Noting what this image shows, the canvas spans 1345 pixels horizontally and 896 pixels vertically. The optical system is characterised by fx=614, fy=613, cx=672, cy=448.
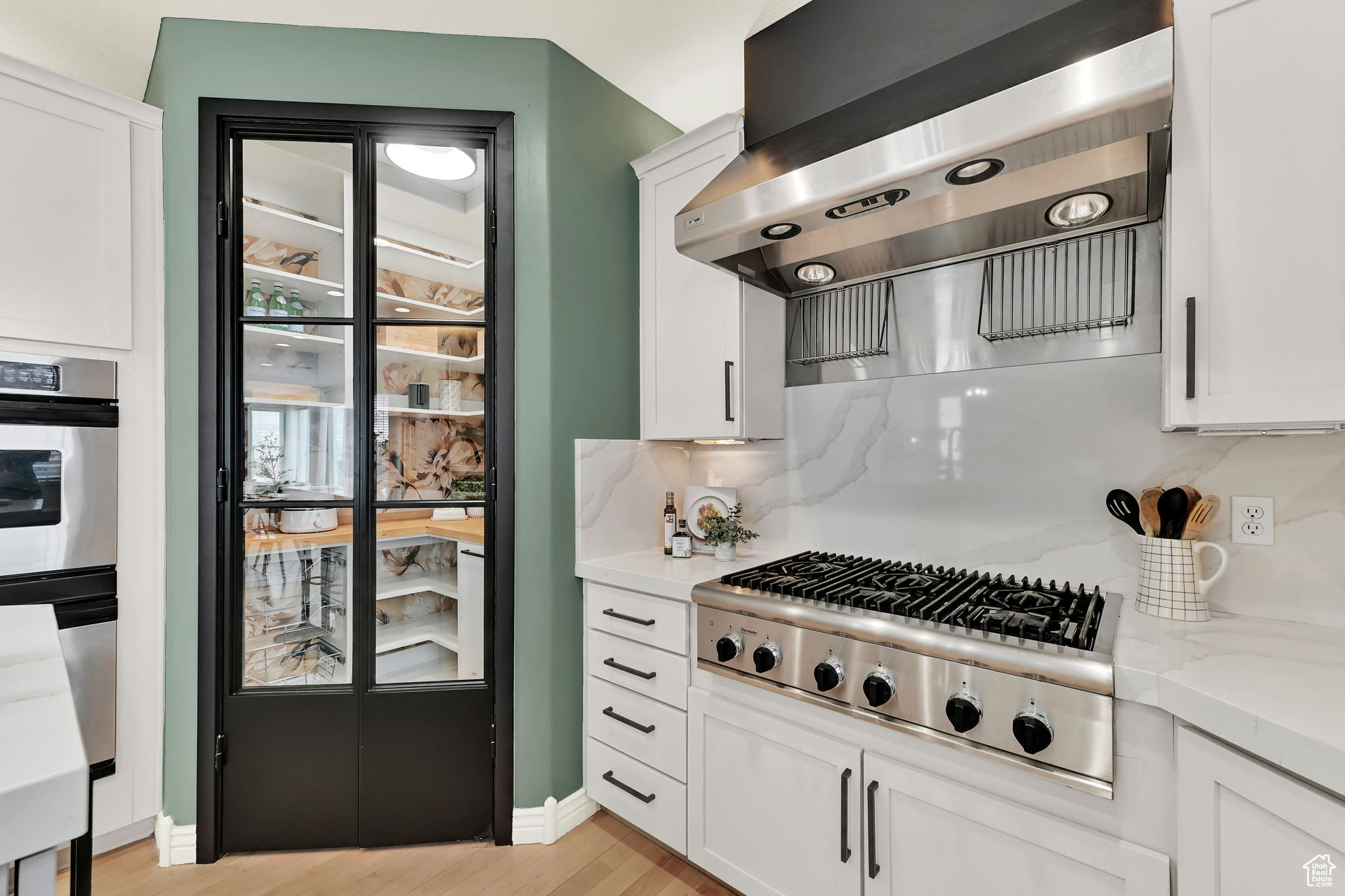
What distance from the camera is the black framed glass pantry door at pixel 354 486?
76.9 inches

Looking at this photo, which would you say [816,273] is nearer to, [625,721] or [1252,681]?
[1252,681]

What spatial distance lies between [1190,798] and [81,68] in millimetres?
3709

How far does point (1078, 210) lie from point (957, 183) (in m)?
0.40

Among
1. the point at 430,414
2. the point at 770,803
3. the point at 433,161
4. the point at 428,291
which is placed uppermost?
the point at 433,161

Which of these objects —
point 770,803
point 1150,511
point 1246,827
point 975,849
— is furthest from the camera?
point 770,803

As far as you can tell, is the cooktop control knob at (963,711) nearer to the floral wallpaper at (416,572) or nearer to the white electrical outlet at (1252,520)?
the white electrical outlet at (1252,520)

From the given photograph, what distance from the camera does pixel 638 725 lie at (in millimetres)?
1945

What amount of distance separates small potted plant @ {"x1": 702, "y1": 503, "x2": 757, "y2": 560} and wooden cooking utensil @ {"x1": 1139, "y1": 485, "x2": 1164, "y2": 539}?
1.14m

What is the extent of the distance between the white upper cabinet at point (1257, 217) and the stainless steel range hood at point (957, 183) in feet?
0.42

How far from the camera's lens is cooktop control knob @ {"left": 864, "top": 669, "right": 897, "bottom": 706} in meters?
1.34

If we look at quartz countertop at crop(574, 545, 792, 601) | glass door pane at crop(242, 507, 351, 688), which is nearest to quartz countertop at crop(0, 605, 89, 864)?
glass door pane at crop(242, 507, 351, 688)

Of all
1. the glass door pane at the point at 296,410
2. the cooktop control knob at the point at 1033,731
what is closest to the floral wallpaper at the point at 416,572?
the glass door pane at the point at 296,410

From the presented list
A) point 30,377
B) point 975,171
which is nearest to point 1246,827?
point 975,171

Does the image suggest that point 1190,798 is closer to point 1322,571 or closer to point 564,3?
point 1322,571
